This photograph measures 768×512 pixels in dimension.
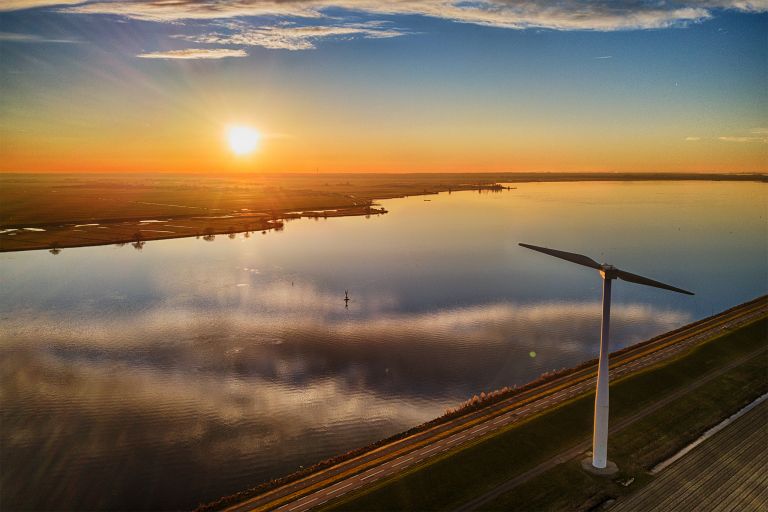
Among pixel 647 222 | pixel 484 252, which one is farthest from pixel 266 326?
pixel 647 222

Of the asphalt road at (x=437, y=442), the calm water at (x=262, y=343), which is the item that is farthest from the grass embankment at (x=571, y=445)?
the calm water at (x=262, y=343)

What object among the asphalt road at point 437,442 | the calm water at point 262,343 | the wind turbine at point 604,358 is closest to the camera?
the wind turbine at point 604,358

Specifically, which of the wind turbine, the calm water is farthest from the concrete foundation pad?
the calm water

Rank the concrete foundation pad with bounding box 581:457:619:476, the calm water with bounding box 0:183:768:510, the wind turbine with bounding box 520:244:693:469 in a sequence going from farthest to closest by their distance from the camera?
1. the calm water with bounding box 0:183:768:510
2. the concrete foundation pad with bounding box 581:457:619:476
3. the wind turbine with bounding box 520:244:693:469

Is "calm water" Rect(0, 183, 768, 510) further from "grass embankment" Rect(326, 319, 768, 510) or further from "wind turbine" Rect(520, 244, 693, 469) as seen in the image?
"wind turbine" Rect(520, 244, 693, 469)

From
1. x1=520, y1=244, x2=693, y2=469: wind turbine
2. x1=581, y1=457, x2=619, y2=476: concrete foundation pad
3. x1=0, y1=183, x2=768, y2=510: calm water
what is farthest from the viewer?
x1=0, y1=183, x2=768, y2=510: calm water

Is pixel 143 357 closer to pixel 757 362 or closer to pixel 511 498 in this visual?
pixel 511 498

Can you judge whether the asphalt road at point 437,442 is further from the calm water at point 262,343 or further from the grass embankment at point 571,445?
the calm water at point 262,343
